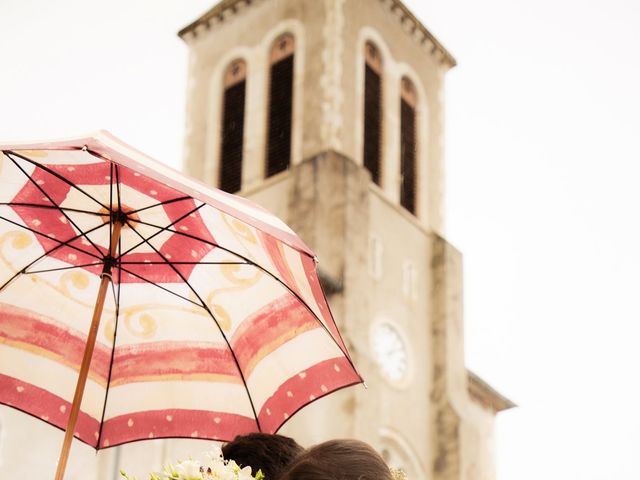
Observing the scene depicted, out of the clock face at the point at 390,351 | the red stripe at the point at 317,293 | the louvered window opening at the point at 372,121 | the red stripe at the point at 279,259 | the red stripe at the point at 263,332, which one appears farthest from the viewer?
the louvered window opening at the point at 372,121

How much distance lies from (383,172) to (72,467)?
39.3 feet

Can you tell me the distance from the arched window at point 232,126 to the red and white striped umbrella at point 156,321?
21074 millimetres

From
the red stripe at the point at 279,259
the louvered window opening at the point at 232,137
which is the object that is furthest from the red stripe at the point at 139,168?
the louvered window opening at the point at 232,137

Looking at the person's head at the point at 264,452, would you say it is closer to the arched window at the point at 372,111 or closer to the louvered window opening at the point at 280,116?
the louvered window opening at the point at 280,116

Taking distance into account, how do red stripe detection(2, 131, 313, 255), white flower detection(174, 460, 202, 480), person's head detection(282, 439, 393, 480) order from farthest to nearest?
red stripe detection(2, 131, 313, 255), white flower detection(174, 460, 202, 480), person's head detection(282, 439, 393, 480)

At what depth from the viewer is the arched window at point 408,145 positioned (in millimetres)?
26312

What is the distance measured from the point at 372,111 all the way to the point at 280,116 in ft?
7.51

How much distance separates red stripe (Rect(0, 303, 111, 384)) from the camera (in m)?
4.25

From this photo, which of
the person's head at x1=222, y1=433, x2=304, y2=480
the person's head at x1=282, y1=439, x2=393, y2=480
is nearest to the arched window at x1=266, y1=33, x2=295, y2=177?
the person's head at x1=222, y1=433, x2=304, y2=480

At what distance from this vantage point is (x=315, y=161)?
74.5 ft

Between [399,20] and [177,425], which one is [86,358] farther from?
[399,20]

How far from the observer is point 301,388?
4.29 m

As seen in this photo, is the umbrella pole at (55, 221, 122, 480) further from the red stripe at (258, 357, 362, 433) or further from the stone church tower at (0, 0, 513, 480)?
the stone church tower at (0, 0, 513, 480)

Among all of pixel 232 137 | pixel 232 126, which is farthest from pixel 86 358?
pixel 232 126
